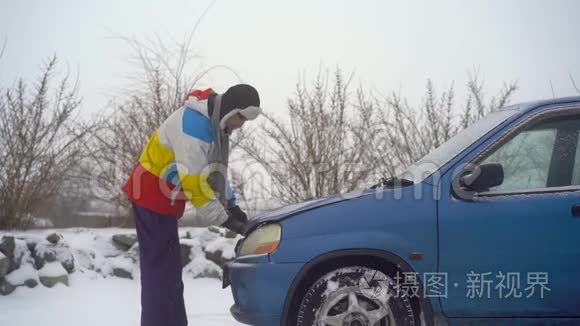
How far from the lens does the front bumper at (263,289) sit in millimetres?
3160

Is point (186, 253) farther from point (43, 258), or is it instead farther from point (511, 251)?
point (511, 251)

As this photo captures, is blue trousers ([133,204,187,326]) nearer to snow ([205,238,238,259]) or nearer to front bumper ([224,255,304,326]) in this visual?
front bumper ([224,255,304,326])

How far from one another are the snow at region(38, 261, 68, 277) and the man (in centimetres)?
248

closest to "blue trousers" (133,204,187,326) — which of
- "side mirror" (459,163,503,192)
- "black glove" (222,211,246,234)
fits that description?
"black glove" (222,211,246,234)

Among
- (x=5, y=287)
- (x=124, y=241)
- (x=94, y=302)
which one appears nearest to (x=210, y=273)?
(x=124, y=241)

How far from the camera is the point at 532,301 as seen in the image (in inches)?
121

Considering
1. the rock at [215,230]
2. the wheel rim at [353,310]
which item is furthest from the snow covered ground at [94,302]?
the wheel rim at [353,310]

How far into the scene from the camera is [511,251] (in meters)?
3.08

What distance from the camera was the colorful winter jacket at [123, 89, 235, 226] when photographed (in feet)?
11.0

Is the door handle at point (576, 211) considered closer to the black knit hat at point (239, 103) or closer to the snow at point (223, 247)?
the black knit hat at point (239, 103)

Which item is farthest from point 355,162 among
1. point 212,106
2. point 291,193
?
point 212,106

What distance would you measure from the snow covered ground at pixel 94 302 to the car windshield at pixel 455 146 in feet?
6.81

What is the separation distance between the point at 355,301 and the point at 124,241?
14.3 feet

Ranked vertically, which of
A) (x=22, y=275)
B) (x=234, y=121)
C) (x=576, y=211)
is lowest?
(x=22, y=275)
